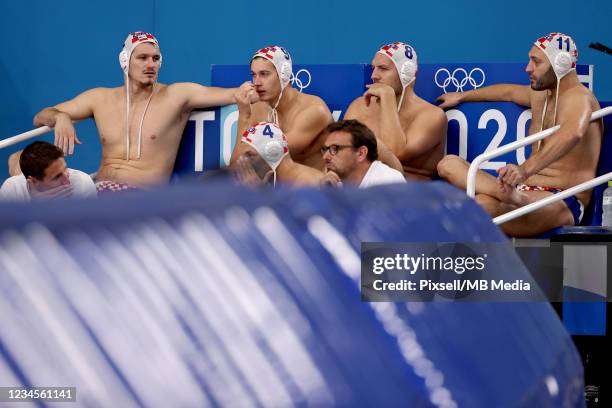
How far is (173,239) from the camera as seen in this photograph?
495 mm

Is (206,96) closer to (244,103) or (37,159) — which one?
(244,103)

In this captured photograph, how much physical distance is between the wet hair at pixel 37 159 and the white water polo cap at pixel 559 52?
2.01m

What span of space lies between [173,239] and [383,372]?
13 cm

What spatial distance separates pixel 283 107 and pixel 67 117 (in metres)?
0.92

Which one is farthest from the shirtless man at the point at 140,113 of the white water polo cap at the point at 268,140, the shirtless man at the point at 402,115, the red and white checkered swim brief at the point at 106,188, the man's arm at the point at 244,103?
the red and white checkered swim brief at the point at 106,188

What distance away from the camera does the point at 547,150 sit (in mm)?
3738

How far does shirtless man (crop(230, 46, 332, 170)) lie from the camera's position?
4109 mm

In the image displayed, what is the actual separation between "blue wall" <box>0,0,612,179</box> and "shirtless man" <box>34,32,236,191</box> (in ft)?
5.11

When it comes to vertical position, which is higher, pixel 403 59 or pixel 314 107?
pixel 403 59

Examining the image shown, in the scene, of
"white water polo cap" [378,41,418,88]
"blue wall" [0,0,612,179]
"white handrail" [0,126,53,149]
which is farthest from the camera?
"blue wall" [0,0,612,179]

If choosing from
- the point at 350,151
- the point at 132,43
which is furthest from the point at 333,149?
the point at 132,43

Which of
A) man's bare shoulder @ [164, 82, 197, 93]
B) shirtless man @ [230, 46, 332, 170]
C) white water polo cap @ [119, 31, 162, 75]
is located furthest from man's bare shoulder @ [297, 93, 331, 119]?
white water polo cap @ [119, 31, 162, 75]

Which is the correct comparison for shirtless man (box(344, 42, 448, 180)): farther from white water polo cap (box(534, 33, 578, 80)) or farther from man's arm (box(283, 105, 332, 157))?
white water polo cap (box(534, 33, 578, 80))

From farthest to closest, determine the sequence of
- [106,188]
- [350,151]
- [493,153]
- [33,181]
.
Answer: [493,153]
[350,151]
[33,181]
[106,188]
